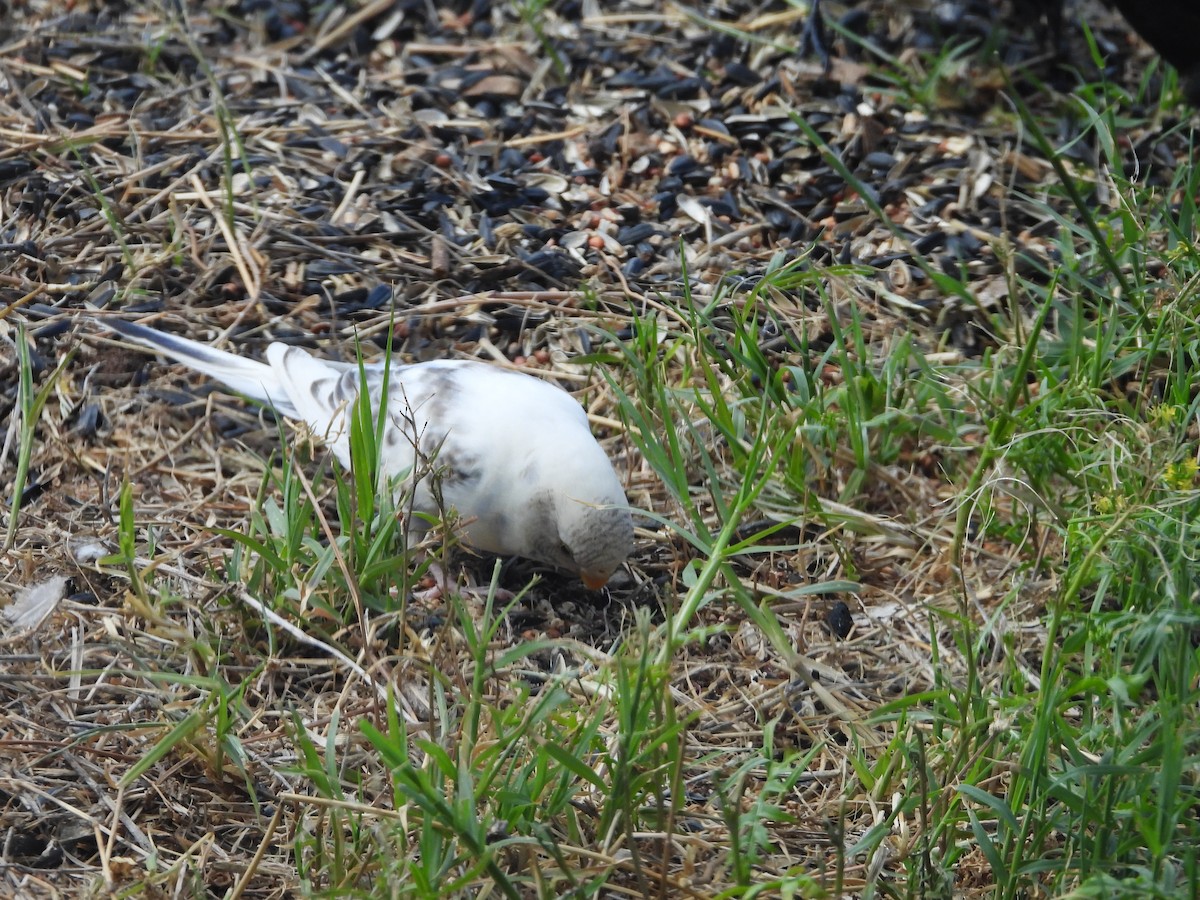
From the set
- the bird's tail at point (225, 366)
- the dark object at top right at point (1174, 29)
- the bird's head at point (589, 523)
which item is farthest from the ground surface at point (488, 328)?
the dark object at top right at point (1174, 29)

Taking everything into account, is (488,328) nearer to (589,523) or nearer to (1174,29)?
(589,523)

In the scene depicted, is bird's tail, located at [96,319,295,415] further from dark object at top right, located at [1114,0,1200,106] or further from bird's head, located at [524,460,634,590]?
dark object at top right, located at [1114,0,1200,106]

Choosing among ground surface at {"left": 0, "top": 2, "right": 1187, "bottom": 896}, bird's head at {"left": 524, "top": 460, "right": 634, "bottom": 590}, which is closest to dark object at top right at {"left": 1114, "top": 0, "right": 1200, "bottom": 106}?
ground surface at {"left": 0, "top": 2, "right": 1187, "bottom": 896}

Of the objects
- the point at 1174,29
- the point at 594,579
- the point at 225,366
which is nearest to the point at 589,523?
the point at 594,579

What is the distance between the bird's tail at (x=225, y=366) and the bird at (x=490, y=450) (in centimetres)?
1

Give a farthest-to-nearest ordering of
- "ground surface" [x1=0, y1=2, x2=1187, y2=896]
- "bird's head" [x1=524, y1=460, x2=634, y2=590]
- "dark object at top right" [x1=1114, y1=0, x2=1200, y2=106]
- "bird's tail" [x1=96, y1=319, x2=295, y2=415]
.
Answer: "dark object at top right" [x1=1114, y1=0, x2=1200, y2=106]
"bird's tail" [x1=96, y1=319, x2=295, y2=415]
"bird's head" [x1=524, y1=460, x2=634, y2=590]
"ground surface" [x1=0, y1=2, x2=1187, y2=896]

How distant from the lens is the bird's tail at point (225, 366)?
3836 mm

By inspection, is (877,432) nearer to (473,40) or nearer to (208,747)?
(208,747)

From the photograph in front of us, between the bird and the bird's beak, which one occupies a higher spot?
the bird

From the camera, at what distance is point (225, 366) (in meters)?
3.90

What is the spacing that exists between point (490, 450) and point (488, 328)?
0.96 metres

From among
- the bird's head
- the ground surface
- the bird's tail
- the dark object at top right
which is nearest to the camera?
the ground surface

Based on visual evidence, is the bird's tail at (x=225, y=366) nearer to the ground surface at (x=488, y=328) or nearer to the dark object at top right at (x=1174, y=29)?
the ground surface at (x=488, y=328)

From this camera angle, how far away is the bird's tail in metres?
3.84
